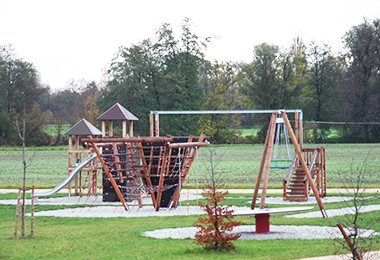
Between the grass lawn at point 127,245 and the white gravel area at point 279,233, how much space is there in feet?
1.15

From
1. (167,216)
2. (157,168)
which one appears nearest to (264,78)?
(157,168)

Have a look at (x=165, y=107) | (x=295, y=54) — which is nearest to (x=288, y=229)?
(x=165, y=107)

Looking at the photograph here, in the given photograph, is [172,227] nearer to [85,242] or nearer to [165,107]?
[85,242]

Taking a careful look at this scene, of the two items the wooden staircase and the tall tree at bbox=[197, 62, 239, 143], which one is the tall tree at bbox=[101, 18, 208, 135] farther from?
the wooden staircase

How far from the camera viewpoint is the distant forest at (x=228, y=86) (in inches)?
2051

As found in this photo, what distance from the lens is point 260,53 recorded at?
55.0 meters

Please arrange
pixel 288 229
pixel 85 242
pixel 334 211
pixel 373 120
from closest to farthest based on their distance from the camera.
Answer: pixel 85 242 → pixel 288 229 → pixel 334 211 → pixel 373 120

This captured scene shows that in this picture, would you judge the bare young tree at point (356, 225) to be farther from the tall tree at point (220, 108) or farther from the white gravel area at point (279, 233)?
the tall tree at point (220, 108)

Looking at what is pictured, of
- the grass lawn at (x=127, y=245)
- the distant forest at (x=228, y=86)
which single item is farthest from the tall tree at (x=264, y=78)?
the grass lawn at (x=127, y=245)

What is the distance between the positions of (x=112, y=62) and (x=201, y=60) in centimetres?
1009

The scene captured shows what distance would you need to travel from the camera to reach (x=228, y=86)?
57156mm

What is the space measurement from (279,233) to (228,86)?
4830cm

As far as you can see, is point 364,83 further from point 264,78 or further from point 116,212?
point 116,212

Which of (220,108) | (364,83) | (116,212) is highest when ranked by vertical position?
(364,83)
